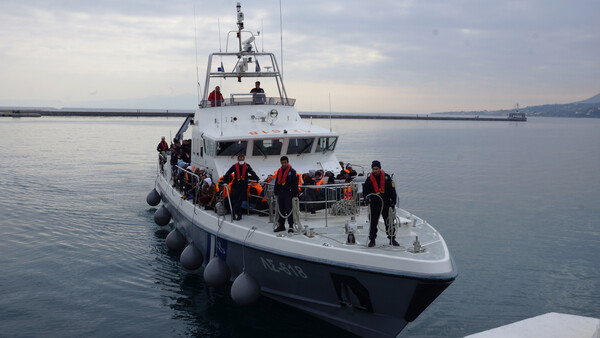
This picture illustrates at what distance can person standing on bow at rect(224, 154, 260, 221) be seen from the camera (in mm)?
8664

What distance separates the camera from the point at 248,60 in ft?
44.6

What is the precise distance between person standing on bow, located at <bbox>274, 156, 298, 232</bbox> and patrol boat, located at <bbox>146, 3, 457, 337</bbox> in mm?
172

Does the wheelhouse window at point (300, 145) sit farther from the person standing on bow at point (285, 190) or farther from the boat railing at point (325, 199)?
the person standing on bow at point (285, 190)

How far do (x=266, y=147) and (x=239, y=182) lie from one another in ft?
6.68

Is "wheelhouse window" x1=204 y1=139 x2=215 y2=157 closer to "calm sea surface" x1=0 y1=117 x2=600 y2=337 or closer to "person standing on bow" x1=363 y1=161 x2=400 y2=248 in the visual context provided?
"calm sea surface" x1=0 y1=117 x2=600 y2=337

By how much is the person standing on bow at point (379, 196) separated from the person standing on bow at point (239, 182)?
2.67m

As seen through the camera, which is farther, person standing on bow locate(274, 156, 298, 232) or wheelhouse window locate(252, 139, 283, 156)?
wheelhouse window locate(252, 139, 283, 156)

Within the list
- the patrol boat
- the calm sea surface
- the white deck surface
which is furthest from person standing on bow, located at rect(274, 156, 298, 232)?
the white deck surface

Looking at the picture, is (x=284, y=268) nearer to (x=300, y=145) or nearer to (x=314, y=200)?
(x=314, y=200)

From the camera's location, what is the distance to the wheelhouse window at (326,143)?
37.0 ft

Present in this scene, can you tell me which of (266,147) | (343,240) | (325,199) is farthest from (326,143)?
(343,240)

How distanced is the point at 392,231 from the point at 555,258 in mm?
8128

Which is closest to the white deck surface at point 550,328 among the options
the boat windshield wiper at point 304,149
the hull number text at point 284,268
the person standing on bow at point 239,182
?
the hull number text at point 284,268

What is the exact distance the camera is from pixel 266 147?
10617 mm
